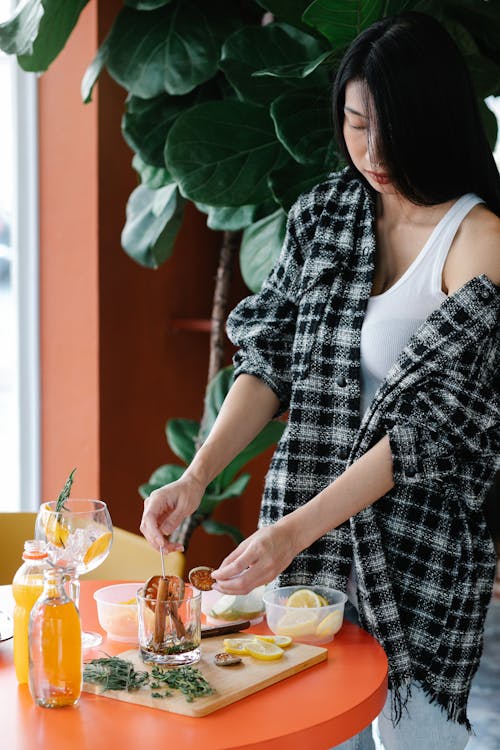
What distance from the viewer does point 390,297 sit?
1512 mm

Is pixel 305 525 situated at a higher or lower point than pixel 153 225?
lower

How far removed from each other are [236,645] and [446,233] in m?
0.67

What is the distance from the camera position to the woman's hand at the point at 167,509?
138 centimetres

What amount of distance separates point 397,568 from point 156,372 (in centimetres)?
196

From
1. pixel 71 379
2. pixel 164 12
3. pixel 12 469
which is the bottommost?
pixel 12 469

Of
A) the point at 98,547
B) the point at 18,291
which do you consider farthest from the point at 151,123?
the point at 98,547

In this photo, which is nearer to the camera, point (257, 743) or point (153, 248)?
point (257, 743)

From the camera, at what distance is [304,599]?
138 centimetres

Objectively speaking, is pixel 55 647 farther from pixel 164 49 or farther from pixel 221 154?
pixel 164 49

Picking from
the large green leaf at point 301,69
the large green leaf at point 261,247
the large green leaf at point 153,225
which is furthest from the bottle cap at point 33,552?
the large green leaf at point 153,225

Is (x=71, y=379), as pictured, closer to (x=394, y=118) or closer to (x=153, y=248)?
(x=153, y=248)

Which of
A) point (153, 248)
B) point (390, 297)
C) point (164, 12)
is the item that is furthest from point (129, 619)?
point (164, 12)

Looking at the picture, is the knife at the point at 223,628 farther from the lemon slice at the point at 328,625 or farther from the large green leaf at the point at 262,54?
the large green leaf at the point at 262,54

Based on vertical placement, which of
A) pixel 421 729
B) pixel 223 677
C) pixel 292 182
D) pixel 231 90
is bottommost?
pixel 421 729
